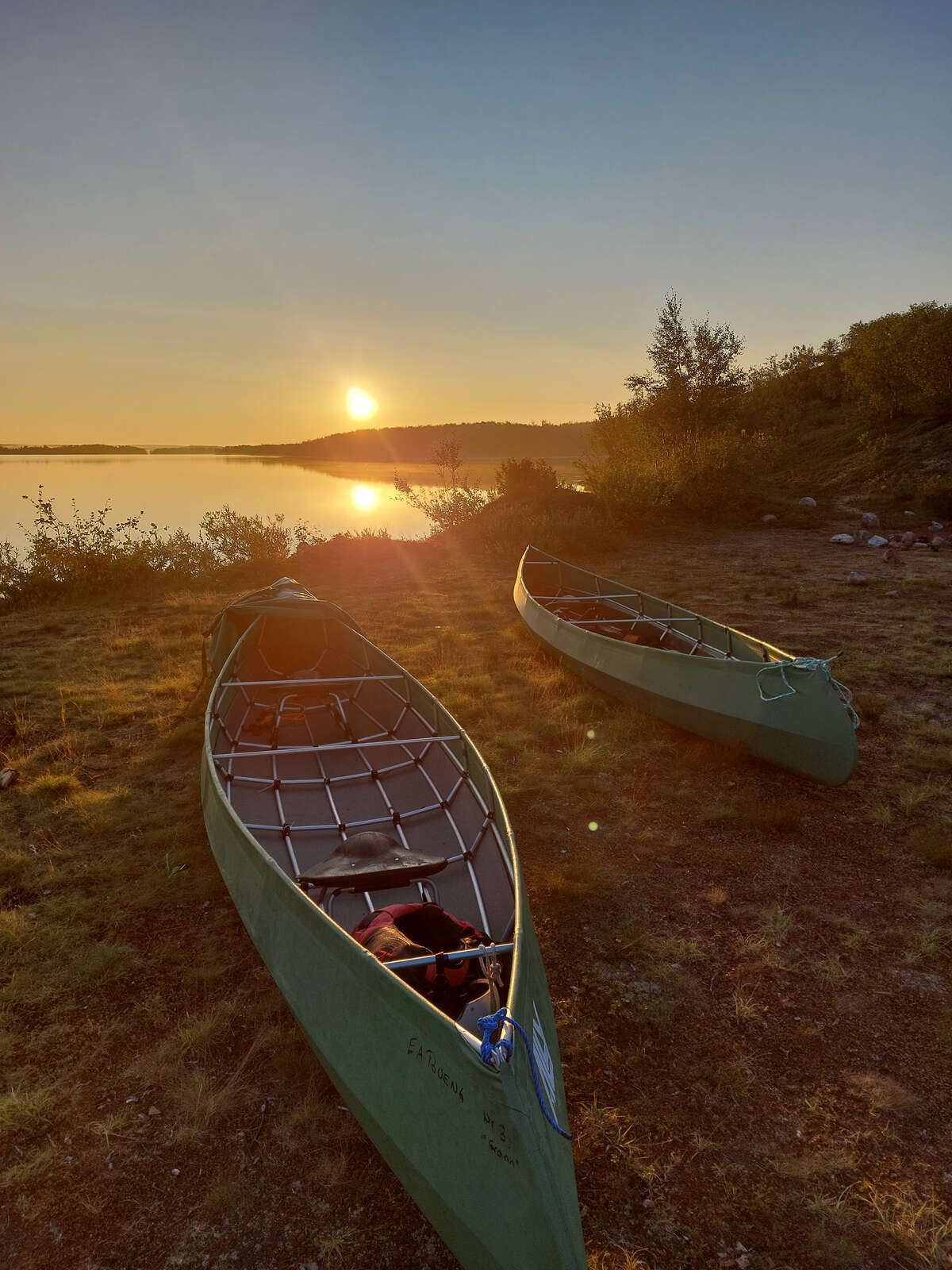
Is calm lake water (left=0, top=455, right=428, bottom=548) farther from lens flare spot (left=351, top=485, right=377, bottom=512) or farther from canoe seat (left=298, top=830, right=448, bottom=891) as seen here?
canoe seat (left=298, top=830, right=448, bottom=891)

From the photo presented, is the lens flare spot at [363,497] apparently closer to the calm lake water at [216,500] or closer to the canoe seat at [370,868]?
the calm lake water at [216,500]

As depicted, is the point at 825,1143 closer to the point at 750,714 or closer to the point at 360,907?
the point at 360,907

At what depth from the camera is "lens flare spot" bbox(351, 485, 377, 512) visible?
60312 millimetres

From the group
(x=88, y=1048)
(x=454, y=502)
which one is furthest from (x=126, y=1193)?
(x=454, y=502)

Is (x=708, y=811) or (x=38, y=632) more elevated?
(x=38, y=632)

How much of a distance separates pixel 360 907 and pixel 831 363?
2610 inches

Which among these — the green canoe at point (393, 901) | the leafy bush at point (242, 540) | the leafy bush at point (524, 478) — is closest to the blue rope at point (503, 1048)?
the green canoe at point (393, 901)

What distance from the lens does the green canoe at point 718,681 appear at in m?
7.74

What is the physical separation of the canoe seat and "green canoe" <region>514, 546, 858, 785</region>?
4800 mm

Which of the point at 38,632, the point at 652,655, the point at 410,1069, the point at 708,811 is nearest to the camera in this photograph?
the point at 410,1069

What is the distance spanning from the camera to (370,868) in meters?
5.57

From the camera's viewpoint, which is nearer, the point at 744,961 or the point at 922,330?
the point at 744,961

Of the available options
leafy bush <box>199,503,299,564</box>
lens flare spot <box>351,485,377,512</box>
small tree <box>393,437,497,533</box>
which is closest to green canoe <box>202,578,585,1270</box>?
leafy bush <box>199,503,299,564</box>

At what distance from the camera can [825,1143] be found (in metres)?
4.09
